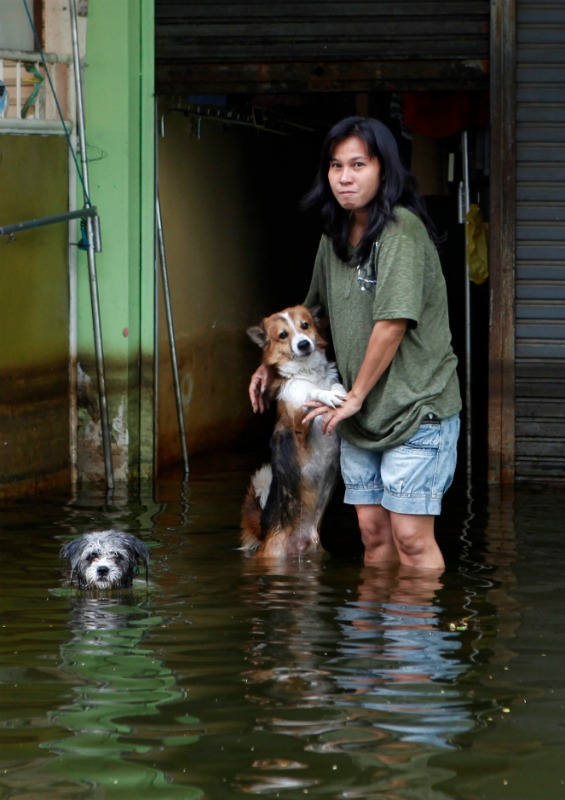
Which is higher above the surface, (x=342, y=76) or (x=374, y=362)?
(x=342, y=76)

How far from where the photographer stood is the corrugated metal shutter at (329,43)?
805 centimetres

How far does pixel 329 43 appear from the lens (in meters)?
8.09

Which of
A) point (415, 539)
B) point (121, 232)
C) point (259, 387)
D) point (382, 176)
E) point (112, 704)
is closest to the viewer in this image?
point (112, 704)

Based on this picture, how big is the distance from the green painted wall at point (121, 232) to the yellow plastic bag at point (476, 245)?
221 centimetres

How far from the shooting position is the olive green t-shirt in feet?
16.6

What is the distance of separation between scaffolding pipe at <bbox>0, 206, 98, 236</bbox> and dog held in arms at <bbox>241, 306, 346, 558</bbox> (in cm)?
169

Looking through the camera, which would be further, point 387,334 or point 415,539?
point 415,539

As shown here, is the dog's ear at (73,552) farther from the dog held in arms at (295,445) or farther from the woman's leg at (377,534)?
the woman's leg at (377,534)

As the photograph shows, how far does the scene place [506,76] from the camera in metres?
8.04

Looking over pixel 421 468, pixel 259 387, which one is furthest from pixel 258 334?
pixel 421 468

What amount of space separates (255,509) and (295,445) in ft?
1.42

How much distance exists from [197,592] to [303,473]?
1.01 m

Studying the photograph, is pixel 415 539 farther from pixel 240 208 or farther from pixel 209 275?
pixel 240 208

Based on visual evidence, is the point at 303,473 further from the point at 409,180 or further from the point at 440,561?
the point at 409,180
